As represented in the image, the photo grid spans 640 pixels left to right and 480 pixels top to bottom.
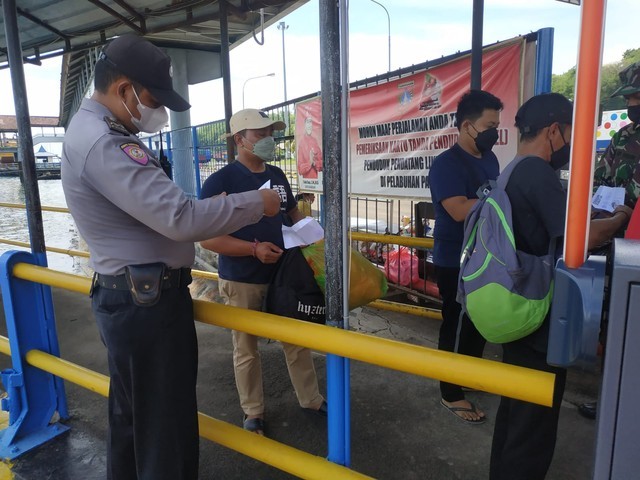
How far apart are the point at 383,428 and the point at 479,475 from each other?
1.82ft

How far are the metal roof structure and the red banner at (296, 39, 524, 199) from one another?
1174mm

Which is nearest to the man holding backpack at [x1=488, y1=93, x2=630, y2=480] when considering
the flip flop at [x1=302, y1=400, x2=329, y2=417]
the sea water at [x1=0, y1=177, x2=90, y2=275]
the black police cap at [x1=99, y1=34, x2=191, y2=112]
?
the flip flop at [x1=302, y1=400, x2=329, y2=417]

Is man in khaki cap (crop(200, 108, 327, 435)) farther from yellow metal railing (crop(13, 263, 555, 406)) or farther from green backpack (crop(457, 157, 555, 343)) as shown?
green backpack (crop(457, 157, 555, 343))

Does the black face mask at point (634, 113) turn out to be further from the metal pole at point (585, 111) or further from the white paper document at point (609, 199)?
the metal pole at point (585, 111)

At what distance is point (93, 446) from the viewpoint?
96.6 inches

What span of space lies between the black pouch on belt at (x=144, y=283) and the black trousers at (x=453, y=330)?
1651mm

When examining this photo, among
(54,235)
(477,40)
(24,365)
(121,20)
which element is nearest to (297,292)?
(24,365)

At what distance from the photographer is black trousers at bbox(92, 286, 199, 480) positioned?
1.55 meters

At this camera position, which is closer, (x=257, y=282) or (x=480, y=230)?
(x=480, y=230)

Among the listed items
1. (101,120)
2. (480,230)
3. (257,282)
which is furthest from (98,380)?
(480,230)

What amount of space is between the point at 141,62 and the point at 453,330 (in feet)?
7.10

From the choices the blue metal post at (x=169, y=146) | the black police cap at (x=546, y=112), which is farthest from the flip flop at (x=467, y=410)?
the blue metal post at (x=169, y=146)

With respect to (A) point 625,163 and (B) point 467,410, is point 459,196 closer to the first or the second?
(A) point 625,163

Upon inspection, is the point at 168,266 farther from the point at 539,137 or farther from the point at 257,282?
the point at 539,137
